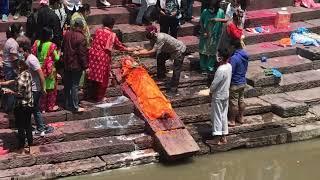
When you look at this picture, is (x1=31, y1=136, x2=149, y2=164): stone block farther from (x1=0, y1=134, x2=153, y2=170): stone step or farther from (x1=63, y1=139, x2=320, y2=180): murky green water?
(x1=63, y1=139, x2=320, y2=180): murky green water

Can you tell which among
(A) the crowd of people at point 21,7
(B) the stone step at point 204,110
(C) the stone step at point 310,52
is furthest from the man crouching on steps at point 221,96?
(C) the stone step at point 310,52

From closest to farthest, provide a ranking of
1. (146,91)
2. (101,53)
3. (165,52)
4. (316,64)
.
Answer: (101,53) → (146,91) → (165,52) → (316,64)

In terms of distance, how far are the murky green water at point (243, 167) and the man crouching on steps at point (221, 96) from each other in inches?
17.2

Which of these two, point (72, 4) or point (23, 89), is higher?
point (72, 4)

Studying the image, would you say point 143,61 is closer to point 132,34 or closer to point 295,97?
point 132,34

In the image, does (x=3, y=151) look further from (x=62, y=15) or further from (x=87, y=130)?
(x=62, y=15)

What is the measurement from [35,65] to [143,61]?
3273 millimetres

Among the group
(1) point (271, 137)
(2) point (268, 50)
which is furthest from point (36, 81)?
(2) point (268, 50)

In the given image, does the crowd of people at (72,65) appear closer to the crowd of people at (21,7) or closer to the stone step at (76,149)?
the stone step at (76,149)

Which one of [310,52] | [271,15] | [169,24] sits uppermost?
[169,24]

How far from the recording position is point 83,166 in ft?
28.2

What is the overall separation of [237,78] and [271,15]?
491 centimetres

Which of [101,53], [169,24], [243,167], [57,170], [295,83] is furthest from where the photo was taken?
[295,83]

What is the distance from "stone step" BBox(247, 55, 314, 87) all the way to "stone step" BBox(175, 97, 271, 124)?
0.43m
